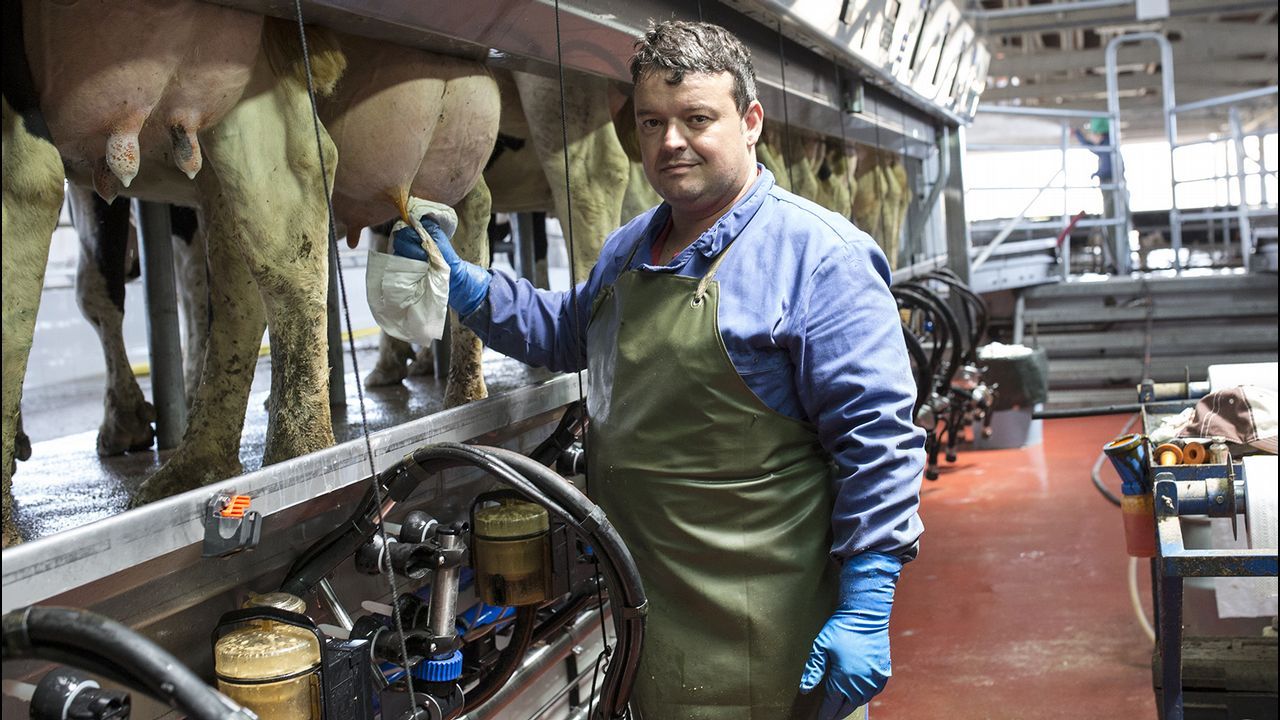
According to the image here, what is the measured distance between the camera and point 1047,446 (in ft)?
24.1

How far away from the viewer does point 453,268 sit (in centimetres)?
214

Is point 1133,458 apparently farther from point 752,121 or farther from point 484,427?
point 484,427

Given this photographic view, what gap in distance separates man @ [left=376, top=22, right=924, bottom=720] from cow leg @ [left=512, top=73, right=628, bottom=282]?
112cm

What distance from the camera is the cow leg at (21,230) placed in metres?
1.54

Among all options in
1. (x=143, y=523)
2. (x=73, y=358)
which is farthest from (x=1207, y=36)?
(x=143, y=523)

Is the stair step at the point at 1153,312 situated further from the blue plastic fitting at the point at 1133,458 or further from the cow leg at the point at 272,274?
the cow leg at the point at 272,274

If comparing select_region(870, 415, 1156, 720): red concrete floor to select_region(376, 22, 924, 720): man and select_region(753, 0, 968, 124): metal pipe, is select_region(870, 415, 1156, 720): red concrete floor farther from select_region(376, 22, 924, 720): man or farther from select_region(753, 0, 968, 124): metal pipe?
select_region(753, 0, 968, 124): metal pipe

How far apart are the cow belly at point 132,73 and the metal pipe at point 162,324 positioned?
1170 mm

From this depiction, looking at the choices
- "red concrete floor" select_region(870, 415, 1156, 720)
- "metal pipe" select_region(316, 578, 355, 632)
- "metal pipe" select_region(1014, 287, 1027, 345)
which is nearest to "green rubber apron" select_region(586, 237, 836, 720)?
"metal pipe" select_region(316, 578, 355, 632)

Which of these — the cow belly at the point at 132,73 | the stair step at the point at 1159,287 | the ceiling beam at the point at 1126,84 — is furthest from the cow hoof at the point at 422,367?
the ceiling beam at the point at 1126,84

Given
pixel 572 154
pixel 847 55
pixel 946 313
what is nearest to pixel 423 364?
pixel 572 154

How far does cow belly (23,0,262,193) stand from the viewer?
5.43 ft

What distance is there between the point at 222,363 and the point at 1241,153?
9317 millimetres

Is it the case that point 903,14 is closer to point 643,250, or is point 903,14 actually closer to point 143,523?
point 643,250
